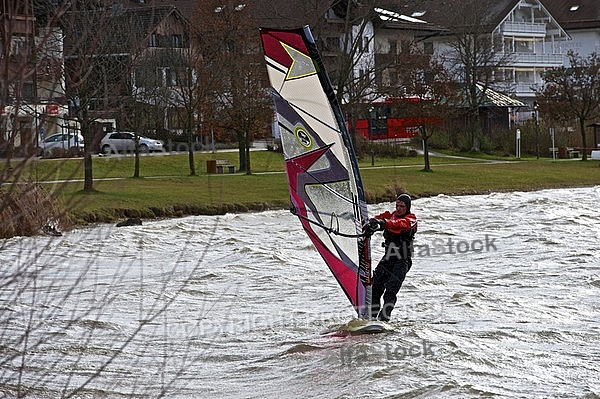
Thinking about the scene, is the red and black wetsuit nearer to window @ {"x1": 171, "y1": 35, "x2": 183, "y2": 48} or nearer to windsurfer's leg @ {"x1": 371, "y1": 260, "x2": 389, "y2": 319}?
windsurfer's leg @ {"x1": 371, "y1": 260, "x2": 389, "y2": 319}

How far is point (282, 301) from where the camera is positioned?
476 inches

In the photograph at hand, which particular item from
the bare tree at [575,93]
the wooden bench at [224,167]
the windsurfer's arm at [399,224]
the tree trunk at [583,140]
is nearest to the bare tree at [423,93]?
the wooden bench at [224,167]

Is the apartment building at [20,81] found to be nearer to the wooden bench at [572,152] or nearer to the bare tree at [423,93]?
the bare tree at [423,93]

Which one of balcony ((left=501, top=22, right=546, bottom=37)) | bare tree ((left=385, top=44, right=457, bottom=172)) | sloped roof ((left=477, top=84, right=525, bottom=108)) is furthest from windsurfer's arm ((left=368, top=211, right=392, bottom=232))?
balcony ((left=501, top=22, right=546, bottom=37))

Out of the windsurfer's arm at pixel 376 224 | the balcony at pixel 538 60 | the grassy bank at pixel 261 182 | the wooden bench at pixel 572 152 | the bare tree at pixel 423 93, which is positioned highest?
the balcony at pixel 538 60

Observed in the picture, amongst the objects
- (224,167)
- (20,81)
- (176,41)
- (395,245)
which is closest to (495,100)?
(224,167)

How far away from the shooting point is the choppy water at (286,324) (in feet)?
26.2

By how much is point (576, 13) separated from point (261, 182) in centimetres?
5085

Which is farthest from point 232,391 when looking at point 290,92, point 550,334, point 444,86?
point 444,86

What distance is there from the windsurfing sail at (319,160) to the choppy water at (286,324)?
0.80 metres

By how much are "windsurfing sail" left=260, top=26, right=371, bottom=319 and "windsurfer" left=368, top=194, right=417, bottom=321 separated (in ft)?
0.55

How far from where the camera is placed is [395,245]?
29.7ft

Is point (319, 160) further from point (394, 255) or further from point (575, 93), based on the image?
point (575, 93)

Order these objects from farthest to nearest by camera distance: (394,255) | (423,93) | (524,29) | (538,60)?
(538,60) < (524,29) < (423,93) < (394,255)
